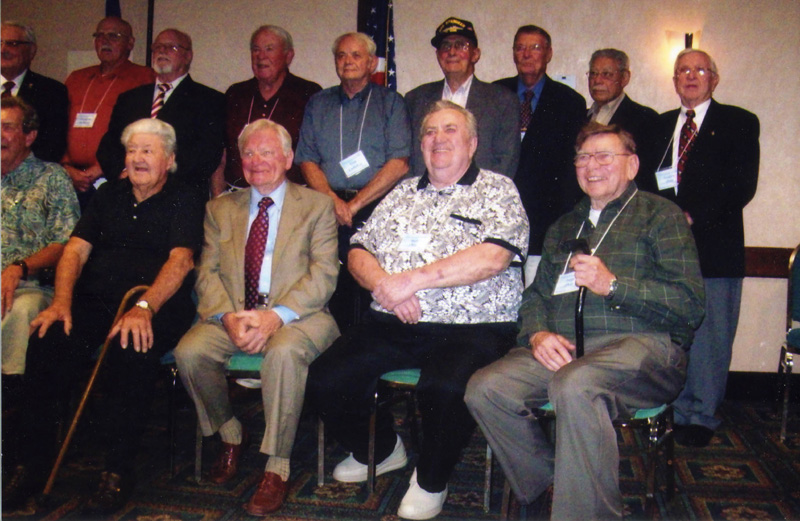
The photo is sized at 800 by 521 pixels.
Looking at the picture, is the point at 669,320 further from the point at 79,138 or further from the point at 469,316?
the point at 79,138

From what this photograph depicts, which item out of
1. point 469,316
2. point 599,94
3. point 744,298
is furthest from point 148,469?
point 744,298

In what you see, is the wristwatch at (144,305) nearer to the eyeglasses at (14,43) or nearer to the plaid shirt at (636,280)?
the plaid shirt at (636,280)

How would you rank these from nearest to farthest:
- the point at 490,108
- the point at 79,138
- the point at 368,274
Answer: the point at 368,274 → the point at 490,108 → the point at 79,138

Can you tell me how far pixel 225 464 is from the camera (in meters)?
2.66

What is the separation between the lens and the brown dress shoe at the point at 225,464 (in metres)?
2.61

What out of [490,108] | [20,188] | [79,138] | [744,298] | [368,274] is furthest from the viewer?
[744,298]

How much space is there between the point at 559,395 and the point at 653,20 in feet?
10.6

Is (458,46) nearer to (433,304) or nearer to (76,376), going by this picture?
(433,304)

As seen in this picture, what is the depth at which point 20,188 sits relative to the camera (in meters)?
2.91

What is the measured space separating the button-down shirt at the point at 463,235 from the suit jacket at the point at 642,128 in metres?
1.08

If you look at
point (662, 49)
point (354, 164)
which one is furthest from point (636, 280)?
point (662, 49)

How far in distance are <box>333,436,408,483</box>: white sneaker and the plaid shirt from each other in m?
0.79

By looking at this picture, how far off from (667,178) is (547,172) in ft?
1.92

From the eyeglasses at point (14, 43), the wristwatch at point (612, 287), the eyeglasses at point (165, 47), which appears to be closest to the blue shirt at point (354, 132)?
the eyeglasses at point (165, 47)
